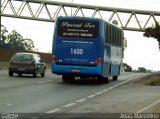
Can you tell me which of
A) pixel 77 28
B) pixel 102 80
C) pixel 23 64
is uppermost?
pixel 77 28

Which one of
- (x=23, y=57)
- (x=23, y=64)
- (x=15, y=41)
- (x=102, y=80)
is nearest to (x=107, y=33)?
(x=102, y=80)

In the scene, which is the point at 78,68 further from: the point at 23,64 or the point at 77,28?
Answer: the point at 23,64

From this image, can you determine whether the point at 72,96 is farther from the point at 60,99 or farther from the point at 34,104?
the point at 34,104

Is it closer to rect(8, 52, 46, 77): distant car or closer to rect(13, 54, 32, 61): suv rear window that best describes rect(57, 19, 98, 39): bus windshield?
rect(8, 52, 46, 77): distant car

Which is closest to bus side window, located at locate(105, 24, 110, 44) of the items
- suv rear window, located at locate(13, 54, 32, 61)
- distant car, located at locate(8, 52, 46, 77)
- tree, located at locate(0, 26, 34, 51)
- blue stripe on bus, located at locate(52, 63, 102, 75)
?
blue stripe on bus, located at locate(52, 63, 102, 75)

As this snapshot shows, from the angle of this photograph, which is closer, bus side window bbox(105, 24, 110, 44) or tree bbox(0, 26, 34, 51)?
bus side window bbox(105, 24, 110, 44)

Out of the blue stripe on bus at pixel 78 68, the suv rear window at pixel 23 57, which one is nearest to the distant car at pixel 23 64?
the suv rear window at pixel 23 57

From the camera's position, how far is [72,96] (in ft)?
71.5

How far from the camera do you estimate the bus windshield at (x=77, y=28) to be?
29875mm

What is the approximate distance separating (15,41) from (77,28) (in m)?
124

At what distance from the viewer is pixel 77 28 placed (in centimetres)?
3006

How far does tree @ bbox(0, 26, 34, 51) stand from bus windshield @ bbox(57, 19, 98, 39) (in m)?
116

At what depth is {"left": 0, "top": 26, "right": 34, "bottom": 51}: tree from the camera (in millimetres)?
147725

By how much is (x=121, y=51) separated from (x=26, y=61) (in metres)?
6.07
